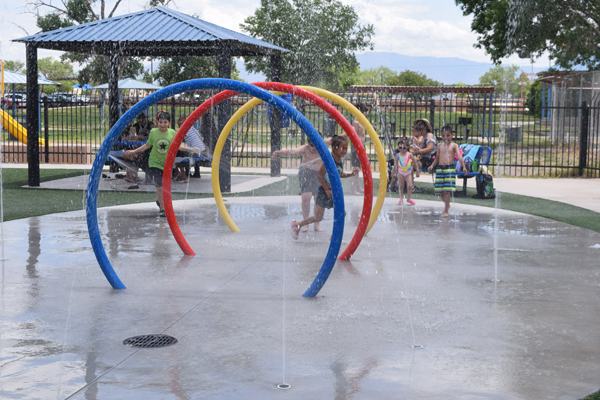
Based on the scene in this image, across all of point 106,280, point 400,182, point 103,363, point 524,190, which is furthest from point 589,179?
point 103,363

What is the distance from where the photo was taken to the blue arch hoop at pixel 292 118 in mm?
5742

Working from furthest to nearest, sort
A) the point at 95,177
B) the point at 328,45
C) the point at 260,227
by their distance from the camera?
the point at 328,45 → the point at 260,227 → the point at 95,177

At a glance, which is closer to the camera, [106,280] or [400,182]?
[106,280]

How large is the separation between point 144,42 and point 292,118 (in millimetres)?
9121

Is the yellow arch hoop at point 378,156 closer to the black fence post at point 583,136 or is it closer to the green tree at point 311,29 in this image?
the black fence post at point 583,136

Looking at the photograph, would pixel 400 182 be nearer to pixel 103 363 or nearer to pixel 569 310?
pixel 569 310

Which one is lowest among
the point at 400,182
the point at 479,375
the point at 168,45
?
the point at 479,375

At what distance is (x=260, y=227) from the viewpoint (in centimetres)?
960

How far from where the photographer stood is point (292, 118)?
5.80 m

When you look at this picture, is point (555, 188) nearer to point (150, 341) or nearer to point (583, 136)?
point (583, 136)

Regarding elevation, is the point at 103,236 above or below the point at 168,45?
below

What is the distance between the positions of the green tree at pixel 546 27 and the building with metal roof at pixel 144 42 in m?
13.6

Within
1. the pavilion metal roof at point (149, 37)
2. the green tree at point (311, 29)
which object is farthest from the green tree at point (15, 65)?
the pavilion metal roof at point (149, 37)

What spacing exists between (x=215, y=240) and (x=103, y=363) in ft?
14.3
